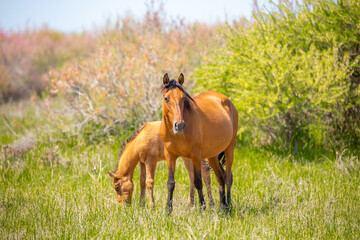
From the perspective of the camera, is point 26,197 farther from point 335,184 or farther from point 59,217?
point 335,184

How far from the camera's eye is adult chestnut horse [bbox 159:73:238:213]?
414cm

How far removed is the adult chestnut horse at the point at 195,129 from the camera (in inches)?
163

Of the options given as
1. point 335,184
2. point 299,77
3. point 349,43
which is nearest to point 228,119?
point 335,184

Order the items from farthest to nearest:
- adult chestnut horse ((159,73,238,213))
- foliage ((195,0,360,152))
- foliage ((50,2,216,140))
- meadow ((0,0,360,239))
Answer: foliage ((50,2,216,140)) → foliage ((195,0,360,152)) → meadow ((0,0,360,239)) → adult chestnut horse ((159,73,238,213))

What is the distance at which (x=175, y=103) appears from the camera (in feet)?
13.4

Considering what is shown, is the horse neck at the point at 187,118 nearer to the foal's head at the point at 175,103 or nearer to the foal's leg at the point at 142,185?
the foal's head at the point at 175,103

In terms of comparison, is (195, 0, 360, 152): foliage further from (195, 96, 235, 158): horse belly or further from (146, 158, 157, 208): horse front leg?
(146, 158, 157, 208): horse front leg

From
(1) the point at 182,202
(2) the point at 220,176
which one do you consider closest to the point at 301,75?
(2) the point at 220,176

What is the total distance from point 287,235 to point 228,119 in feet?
5.57

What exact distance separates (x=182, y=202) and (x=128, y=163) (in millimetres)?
978

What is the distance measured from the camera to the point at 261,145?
8734mm

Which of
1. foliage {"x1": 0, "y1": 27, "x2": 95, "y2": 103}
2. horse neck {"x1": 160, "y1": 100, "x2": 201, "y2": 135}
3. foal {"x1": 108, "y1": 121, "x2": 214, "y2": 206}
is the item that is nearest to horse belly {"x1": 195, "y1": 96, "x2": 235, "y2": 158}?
horse neck {"x1": 160, "y1": 100, "x2": 201, "y2": 135}

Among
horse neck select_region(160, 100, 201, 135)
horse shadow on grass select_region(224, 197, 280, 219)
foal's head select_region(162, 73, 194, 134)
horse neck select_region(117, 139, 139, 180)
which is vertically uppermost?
foal's head select_region(162, 73, 194, 134)

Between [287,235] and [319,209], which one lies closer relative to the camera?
[287,235]
